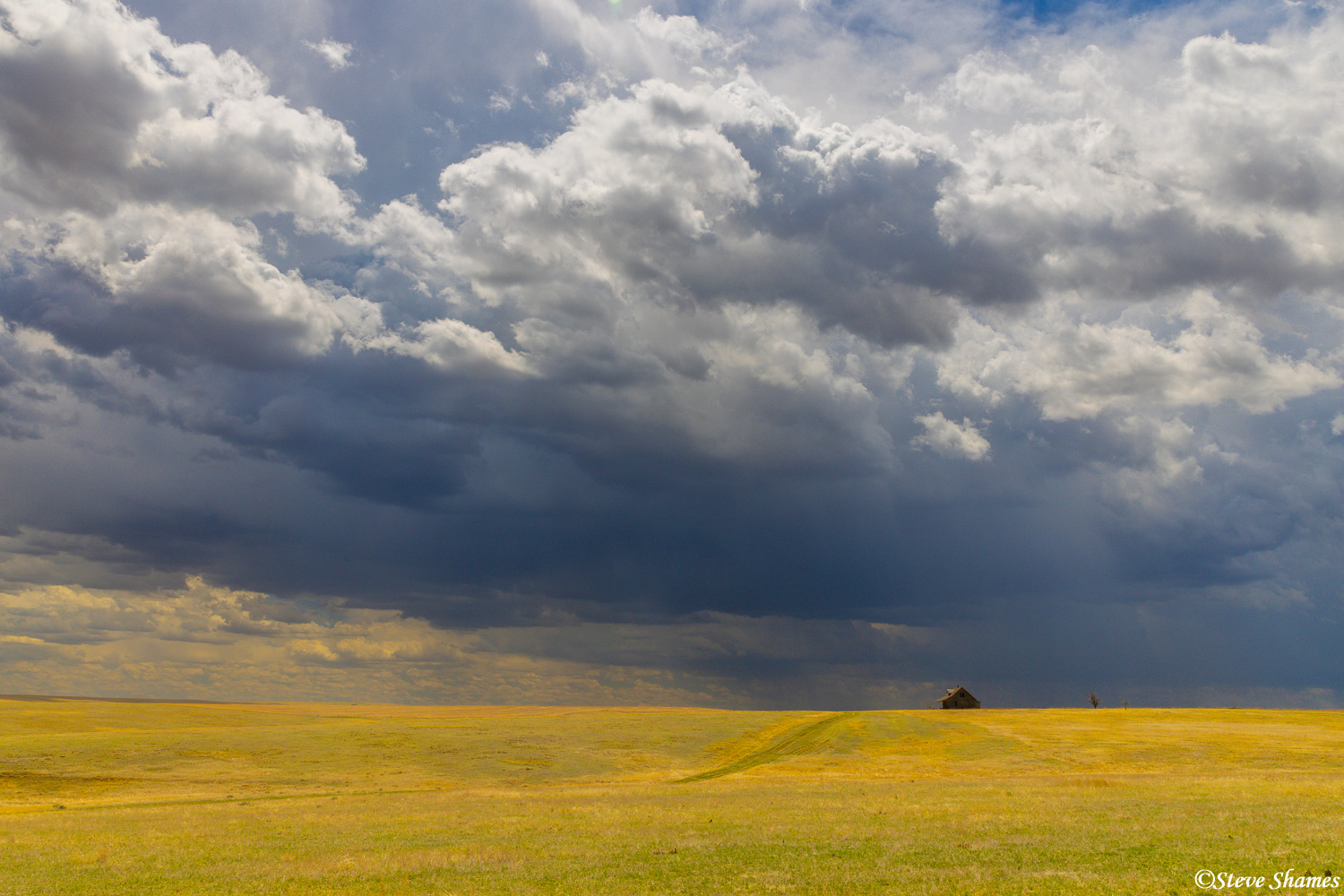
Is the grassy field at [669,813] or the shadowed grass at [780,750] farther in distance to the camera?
the shadowed grass at [780,750]

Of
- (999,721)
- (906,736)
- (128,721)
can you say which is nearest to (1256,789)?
(906,736)

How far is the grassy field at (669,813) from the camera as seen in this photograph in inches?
1032

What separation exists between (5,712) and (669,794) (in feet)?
468

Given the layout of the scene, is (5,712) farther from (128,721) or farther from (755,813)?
(755,813)

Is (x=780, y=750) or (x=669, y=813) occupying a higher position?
(x=669, y=813)

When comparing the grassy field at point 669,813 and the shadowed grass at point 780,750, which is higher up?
the grassy field at point 669,813

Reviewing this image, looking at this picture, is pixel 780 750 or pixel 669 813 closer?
pixel 669 813

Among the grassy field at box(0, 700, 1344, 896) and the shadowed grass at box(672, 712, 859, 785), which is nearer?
the grassy field at box(0, 700, 1344, 896)

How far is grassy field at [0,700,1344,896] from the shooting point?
2622 centimetres

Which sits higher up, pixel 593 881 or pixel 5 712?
pixel 593 881

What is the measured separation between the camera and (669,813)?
134ft

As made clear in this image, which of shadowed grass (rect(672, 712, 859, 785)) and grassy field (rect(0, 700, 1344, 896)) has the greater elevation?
grassy field (rect(0, 700, 1344, 896))

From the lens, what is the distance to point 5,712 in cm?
13375

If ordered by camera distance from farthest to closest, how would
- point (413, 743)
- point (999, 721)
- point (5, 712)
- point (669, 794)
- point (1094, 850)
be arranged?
point (5, 712) < point (999, 721) < point (413, 743) < point (669, 794) < point (1094, 850)
